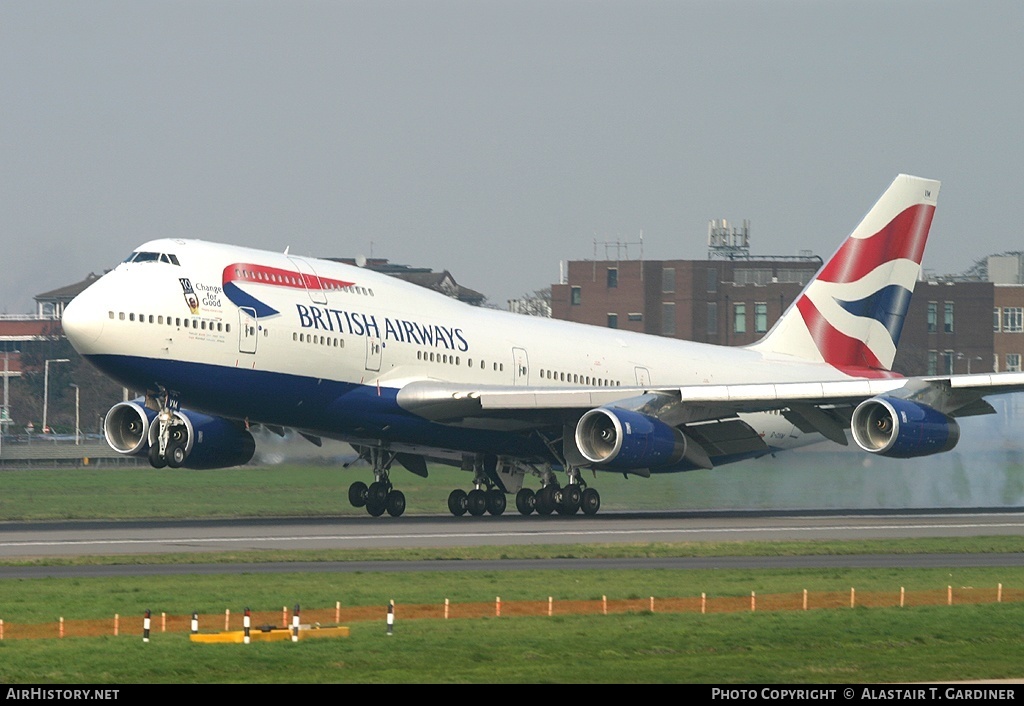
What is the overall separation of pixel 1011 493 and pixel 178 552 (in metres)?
29.0

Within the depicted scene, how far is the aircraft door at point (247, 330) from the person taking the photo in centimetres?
4072

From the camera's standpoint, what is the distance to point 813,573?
3014cm

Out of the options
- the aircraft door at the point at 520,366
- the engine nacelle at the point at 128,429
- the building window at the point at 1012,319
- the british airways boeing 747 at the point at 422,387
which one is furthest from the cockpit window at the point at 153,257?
the building window at the point at 1012,319

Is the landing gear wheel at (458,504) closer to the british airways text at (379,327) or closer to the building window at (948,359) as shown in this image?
the british airways text at (379,327)

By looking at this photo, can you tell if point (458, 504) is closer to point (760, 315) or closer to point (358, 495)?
point (358, 495)

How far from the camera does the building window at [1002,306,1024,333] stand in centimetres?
14588

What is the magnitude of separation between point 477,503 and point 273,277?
34.4 ft

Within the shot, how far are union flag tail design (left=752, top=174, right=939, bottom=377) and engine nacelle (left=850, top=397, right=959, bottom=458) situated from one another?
11438 millimetres

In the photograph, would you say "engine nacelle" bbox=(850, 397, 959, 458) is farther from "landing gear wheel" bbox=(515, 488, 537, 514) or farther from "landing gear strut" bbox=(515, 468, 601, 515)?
"landing gear wheel" bbox=(515, 488, 537, 514)

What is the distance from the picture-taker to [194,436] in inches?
1758

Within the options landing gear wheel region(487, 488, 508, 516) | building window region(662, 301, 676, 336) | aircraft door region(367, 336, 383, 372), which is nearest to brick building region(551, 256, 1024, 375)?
building window region(662, 301, 676, 336)

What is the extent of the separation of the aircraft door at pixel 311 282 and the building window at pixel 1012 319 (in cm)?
11480

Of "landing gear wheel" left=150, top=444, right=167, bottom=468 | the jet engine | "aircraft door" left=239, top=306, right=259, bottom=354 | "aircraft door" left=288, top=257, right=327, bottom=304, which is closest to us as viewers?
"landing gear wheel" left=150, top=444, right=167, bottom=468

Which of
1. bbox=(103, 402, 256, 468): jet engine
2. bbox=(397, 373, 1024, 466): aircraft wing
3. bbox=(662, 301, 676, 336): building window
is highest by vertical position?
bbox=(662, 301, 676, 336): building window
